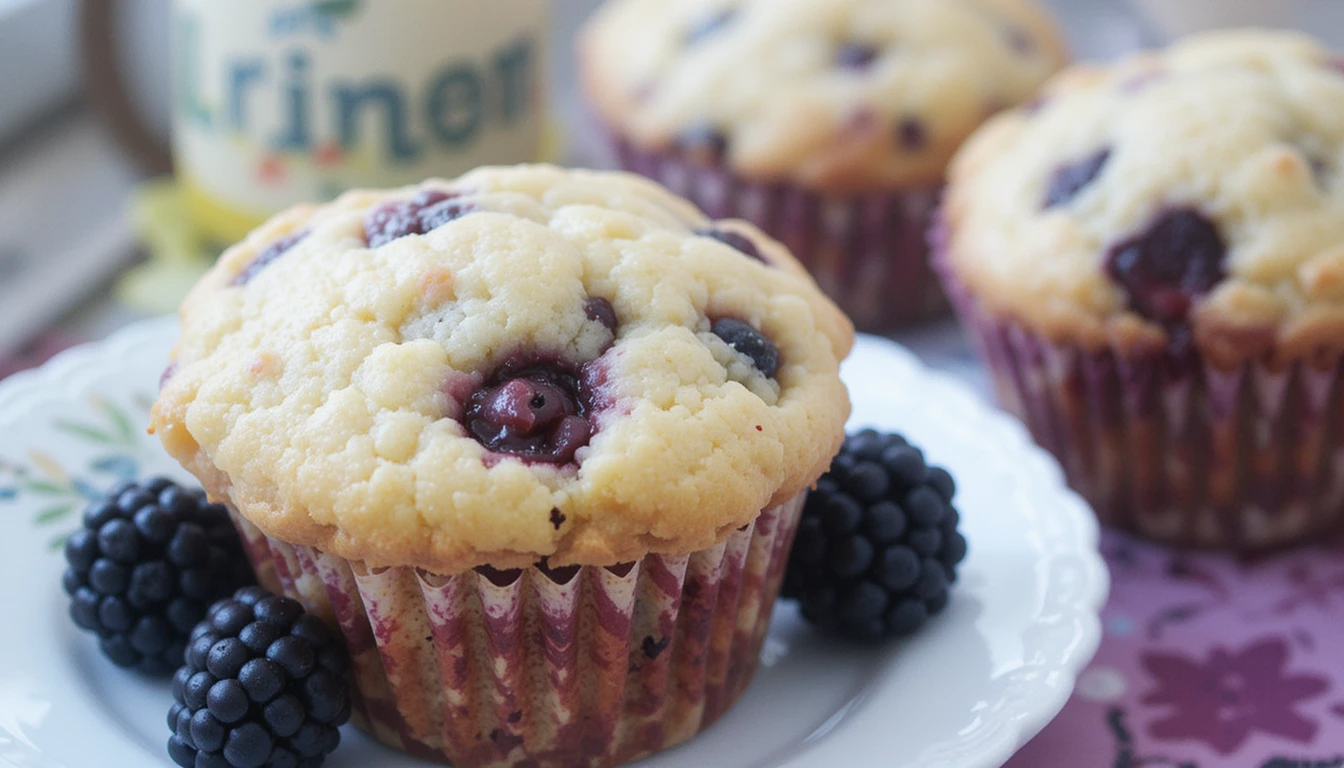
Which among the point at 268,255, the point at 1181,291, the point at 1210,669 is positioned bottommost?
the point at 1210,669

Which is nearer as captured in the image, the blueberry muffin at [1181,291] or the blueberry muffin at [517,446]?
the blueberry muffin at [517,446]

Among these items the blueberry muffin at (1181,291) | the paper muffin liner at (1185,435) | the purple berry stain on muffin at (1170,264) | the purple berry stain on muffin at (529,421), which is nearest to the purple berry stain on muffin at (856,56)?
the blueberry muffin at (1181,291)

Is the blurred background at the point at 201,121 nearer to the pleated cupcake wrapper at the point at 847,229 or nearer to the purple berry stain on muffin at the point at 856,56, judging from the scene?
the pleated cupcake wrapper at the point at 847,229

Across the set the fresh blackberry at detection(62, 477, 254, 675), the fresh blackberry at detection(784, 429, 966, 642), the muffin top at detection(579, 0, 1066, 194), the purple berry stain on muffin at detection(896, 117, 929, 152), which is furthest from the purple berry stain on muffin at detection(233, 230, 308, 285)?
the purple berry stain on muffin at detection(896, 117, 929, 152)

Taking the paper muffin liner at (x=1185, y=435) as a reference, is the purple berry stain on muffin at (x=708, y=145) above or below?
above

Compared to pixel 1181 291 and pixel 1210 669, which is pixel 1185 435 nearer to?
pixel 1181 291

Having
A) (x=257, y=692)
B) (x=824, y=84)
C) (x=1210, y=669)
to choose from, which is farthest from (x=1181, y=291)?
(x=257, y=692)

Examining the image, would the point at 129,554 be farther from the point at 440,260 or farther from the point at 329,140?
the point at 329,140
